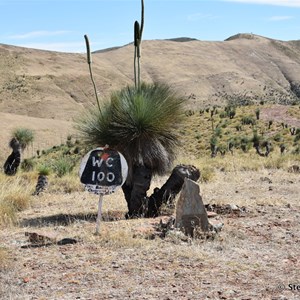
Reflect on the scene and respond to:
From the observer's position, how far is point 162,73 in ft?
389

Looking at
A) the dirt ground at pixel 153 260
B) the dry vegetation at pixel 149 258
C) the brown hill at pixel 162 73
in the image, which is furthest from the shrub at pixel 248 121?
the dirt ground at pixel 153 260

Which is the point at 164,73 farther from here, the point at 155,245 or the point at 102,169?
the point at 155,245

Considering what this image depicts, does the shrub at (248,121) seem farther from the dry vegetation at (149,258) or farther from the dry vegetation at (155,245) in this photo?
the dry vegetation at (149,258)

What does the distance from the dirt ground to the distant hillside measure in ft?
236

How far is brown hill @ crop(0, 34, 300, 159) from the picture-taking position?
88.7m

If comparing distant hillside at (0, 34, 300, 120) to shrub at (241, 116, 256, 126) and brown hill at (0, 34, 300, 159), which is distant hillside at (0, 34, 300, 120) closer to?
brown hill at (0, 34, 300, 159)

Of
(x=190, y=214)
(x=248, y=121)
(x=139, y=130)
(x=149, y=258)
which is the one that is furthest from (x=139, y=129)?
(x=248, y=121)

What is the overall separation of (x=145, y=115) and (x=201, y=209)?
2272 mm

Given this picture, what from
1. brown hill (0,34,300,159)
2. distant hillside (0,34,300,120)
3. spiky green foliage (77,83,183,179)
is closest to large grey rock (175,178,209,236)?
spiky green foliage (77,83,183,179)

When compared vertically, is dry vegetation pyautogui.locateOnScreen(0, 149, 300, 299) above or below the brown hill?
below

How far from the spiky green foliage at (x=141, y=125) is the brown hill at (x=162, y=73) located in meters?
53.3

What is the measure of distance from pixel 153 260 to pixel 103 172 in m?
2.02

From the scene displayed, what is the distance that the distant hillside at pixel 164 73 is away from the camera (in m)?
89.3

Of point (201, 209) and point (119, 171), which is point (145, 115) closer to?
point (119, 171)
